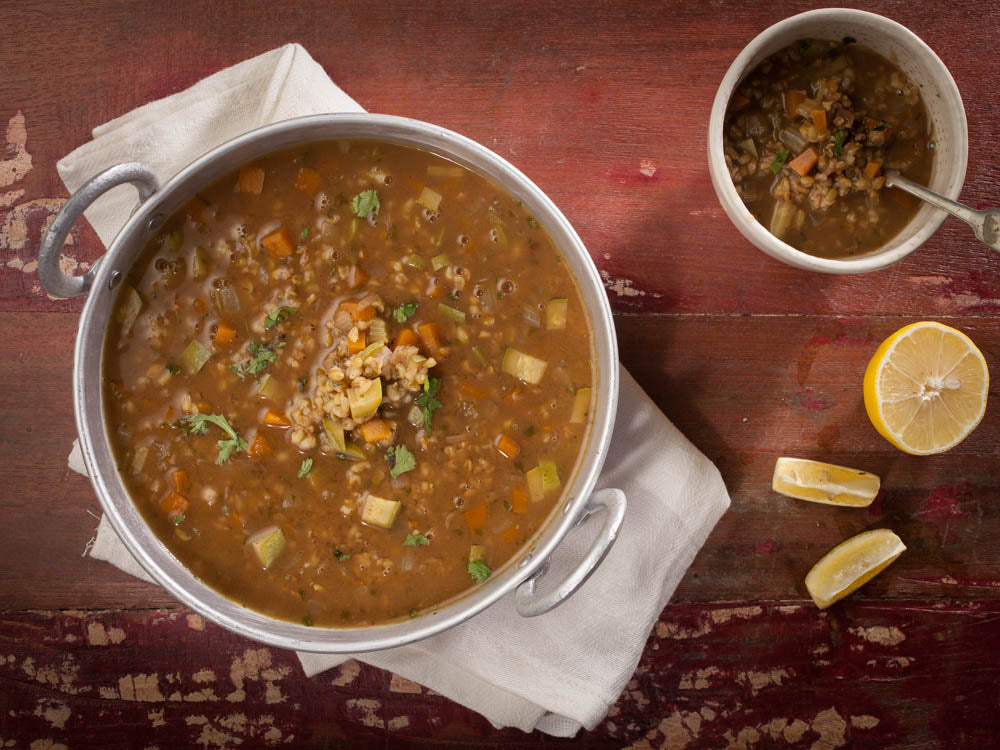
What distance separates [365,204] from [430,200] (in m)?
0.18

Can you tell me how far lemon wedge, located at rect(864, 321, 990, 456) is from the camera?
2.57 metres

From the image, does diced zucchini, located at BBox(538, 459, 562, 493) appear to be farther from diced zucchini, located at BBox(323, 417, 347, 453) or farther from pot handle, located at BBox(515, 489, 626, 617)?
diced zucchini, located at BBox(323, 417, 347, 453)

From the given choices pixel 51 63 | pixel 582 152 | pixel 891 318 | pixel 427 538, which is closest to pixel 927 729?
pixel 891 318

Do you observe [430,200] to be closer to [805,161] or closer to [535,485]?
[535,485]

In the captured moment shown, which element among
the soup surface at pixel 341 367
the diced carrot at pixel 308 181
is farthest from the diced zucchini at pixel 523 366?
the diced carrot at pixel 308 181

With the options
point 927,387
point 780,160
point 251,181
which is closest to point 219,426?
point 251,181

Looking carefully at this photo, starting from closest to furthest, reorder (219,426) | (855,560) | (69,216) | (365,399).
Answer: (69,216)
(365,399)
(219,426)
(855,560)

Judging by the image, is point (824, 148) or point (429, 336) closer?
point (429, 336)

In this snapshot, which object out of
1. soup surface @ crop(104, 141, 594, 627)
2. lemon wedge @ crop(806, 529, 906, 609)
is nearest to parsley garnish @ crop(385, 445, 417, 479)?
soup surface @ crop(104, 141, 594, 627)

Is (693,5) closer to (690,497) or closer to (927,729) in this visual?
(690,497)

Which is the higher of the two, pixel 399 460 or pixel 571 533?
pixel 399 460

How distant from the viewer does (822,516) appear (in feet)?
9.01

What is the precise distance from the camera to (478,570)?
7.38 feet

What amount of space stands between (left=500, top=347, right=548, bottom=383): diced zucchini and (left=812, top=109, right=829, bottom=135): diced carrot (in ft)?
3.58
